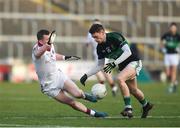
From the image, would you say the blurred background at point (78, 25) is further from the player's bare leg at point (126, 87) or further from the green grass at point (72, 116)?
the player's bare leg at point (126, 87)

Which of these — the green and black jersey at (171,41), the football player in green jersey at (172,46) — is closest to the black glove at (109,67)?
the football player in green jersey at (172,46)

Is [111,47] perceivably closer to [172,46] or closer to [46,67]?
[46,67]

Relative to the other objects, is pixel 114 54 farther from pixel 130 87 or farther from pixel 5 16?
pixel 5 16

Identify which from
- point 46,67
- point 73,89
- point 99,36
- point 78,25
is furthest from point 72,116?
point 78,25

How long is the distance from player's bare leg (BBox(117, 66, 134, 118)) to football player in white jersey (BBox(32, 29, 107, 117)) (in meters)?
0.57

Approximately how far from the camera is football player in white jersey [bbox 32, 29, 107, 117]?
14.7 meters

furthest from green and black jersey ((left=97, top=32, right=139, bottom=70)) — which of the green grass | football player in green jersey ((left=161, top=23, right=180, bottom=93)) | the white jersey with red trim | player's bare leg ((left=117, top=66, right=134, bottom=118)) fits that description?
football player in green jersey ((left=161, top=23, right=180, bottom=93))

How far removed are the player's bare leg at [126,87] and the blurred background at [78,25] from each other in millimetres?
23821

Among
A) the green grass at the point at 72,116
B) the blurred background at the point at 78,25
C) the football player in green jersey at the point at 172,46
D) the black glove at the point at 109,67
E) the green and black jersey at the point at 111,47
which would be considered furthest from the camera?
the blurred background at the point at 78,25

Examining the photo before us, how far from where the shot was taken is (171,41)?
1136 inches

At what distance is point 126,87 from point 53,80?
4.79 feet

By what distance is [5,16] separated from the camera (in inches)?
1682

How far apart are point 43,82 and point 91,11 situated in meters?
30.5

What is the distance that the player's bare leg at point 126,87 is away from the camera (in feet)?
47.6
